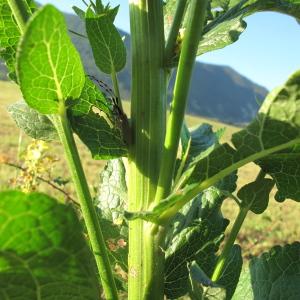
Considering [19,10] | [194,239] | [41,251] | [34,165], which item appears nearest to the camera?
[41,251]

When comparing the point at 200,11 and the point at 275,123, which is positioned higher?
the point at 200,11

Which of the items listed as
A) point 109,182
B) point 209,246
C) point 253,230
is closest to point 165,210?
point 209,246

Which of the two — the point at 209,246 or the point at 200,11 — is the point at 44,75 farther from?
the point at 209,246

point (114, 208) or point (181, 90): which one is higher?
point (181, 90)

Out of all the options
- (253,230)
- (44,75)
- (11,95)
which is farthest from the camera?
(11,95)

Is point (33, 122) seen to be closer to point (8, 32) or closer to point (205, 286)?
point (8, 32)

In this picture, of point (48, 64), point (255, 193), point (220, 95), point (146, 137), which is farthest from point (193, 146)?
point (220, 95)
